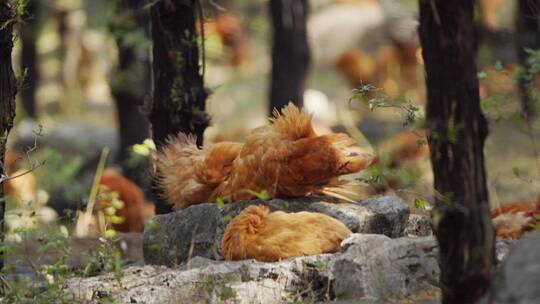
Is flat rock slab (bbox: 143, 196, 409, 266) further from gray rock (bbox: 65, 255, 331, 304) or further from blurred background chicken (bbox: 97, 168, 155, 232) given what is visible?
blurred background chicken (bbox: 97, 168, 155, 232)

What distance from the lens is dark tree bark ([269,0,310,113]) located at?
14148 millimetres

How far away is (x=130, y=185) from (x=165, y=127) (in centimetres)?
317

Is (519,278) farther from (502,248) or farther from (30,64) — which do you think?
(30,64)

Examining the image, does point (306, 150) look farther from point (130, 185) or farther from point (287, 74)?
point (287, 74)

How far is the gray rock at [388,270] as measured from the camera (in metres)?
5.90

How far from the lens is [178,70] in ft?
28.2

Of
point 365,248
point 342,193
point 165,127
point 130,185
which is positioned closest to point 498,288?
point 365,248

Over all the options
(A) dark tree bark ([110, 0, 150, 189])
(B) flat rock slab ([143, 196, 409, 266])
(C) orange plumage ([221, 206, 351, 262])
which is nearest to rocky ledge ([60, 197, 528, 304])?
(C) orange plumage ([221, 206, 351, 262])

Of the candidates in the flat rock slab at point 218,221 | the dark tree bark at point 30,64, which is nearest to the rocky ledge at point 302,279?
the flat rock slab at point 218,221

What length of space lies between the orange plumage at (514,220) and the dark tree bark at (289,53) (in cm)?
596

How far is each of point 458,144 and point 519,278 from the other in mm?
742

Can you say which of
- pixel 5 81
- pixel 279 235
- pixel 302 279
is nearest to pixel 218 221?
pixel 279 235

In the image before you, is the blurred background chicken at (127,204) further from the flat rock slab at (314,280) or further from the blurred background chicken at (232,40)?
the blurred background chicken at (232,40)

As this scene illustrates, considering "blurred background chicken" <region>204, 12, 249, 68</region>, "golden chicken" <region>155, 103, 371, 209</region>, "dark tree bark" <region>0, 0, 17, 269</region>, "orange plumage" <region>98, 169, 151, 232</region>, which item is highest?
"blurred background chicken" <region>204, 12, 249, 68</region>
